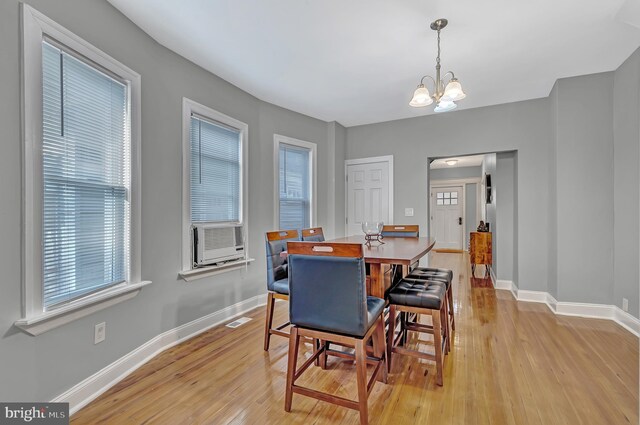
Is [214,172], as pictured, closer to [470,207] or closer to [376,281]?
[376,281]

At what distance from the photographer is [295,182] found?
14.1 feet

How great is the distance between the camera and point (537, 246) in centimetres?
379

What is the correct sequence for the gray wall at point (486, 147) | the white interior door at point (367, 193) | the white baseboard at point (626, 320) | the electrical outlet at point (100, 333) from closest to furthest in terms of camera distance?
the electrical outlet at point (100, 333), the white baseboard at point (626, 320), the gray wall at point (486, 147), the white interior door at point (367, 193)

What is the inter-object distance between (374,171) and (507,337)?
9.60 ft

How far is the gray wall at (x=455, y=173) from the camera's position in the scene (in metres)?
8.45

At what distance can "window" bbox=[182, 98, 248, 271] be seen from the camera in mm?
2752

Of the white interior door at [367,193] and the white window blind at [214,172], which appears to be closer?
the white window blind at [214,172]

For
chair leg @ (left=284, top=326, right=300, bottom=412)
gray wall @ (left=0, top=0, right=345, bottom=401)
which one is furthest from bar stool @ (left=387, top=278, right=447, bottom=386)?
gray wall @ (left=0, top=0, right=345, bottom=401)

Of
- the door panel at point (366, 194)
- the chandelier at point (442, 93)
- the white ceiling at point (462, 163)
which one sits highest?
the white ceiling at point (462, 163)

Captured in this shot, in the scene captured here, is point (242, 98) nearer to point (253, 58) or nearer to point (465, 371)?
point (253, 58)

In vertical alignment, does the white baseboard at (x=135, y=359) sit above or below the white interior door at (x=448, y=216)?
below

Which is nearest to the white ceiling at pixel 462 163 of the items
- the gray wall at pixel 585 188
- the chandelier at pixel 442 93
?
the gray wall at pixel 585 188

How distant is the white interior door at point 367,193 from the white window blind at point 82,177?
342 centimetres

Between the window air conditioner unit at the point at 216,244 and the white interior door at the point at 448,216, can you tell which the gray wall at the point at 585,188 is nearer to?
the window air conditioner unit at the point at 216,244
